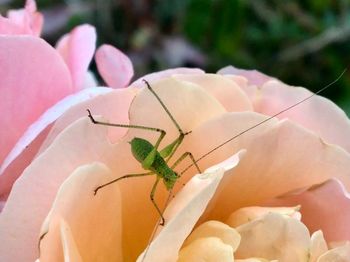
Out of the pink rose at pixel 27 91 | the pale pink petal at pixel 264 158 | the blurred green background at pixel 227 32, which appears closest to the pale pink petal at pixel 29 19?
the pink rose at pixel 27 91

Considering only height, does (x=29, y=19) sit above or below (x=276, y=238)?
above

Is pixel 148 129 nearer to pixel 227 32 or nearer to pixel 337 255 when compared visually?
pixel 337 255

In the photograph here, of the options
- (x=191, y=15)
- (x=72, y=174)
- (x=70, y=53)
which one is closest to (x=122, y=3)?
(x=191, y=15)

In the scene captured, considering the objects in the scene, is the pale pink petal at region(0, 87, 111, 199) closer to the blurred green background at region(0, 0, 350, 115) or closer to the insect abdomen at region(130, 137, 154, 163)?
the insect abdomen at region(130, 137, 154, 163)

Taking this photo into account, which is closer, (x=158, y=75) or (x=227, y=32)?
(x=158, y=75)

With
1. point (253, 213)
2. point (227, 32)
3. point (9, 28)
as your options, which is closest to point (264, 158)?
point (253, 213)

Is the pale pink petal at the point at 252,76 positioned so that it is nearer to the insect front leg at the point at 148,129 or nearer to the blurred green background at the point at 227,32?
the insect front leg at the point at 148,129
